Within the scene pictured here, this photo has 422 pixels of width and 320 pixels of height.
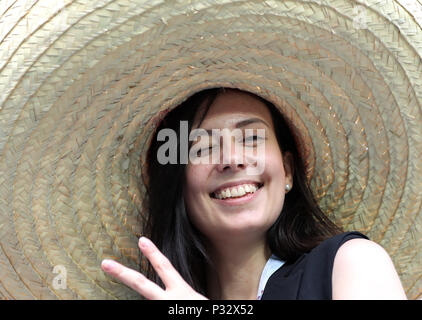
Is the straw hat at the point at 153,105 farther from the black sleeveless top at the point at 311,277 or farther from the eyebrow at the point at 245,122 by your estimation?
the black sleeveless top at the point at 311,277

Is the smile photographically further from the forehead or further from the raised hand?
the raised hand

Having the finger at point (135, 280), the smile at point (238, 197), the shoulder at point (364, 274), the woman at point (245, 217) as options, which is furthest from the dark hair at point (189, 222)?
the finger at point (135, 280)

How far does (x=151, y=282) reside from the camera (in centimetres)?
105

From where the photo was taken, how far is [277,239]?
138 cm

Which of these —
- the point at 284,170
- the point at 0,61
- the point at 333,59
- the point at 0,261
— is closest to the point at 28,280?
the point at 0,261

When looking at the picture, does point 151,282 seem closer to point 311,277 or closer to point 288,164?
point 311,277

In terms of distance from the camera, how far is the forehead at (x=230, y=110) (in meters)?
1.30

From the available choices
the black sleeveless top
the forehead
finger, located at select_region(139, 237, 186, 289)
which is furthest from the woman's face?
finger, located at select_region(139, 237, 186, 289)

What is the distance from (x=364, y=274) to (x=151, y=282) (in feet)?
1.16

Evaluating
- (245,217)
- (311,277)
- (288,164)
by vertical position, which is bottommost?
(311,277)

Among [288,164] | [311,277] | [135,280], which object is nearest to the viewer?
[135,280]

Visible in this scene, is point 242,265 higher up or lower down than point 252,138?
lower down

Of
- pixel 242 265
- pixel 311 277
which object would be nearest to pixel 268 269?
pixel 242 265
